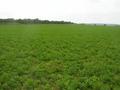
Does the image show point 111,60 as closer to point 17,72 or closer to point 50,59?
point 50,59

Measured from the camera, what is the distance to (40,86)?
234 inches

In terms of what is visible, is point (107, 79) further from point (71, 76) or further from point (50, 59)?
point (50, 59)

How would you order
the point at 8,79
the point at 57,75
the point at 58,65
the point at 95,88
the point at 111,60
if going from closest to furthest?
the point at 95,88 < the point at 8,79 < the point at 57,75 < the point at 58,65 < the point at 111,60

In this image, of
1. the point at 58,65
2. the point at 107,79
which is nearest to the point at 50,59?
the point at 58,65

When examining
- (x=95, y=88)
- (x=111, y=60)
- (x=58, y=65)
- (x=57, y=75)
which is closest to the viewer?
(x=95, y=88)

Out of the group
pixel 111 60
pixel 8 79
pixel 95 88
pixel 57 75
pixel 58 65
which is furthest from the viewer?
pixel 111 60

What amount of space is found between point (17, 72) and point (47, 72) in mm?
1151

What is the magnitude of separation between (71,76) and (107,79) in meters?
1.27

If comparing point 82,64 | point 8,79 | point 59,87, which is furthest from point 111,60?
point 8,79

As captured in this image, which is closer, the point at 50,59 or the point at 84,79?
the point at 84,79

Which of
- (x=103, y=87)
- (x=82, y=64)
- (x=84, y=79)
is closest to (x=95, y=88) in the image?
(x=103, y=87)

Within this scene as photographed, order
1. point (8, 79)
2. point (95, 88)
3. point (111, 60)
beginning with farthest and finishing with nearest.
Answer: point (111, 60)
point (8, 79)
point (95, 88)

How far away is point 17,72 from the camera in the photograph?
7.26 m

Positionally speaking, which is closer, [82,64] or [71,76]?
[71,76]
